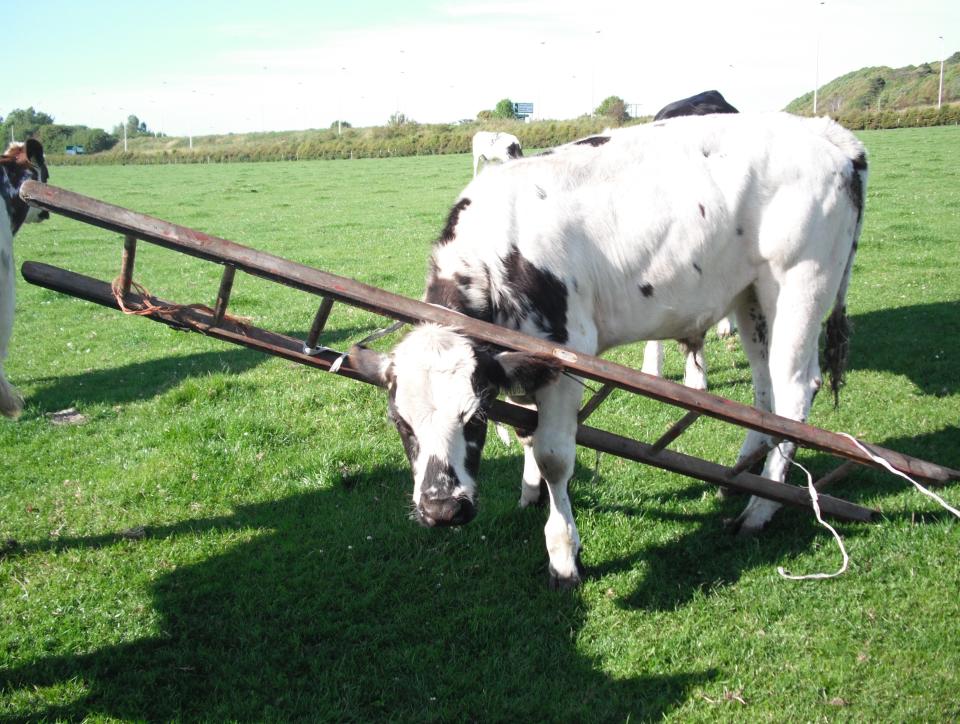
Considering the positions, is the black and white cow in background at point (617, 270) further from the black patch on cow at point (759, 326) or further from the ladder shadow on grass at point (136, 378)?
the ladder shadow on grass at point (136, 378)

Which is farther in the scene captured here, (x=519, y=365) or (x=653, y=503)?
(x=653, y=503)

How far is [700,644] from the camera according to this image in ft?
13.6

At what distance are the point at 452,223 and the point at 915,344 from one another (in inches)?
252

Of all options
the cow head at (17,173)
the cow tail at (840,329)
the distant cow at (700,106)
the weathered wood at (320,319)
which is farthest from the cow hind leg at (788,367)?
the cow head at (17,173)

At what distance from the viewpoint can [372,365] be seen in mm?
3977

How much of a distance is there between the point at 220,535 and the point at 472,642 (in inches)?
80.0

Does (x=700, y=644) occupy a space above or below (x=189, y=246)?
below

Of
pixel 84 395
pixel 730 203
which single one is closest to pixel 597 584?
pixel 730 203

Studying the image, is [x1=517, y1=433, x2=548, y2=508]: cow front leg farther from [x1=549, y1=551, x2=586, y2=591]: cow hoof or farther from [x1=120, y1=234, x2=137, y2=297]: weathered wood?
[x1=120, y1=234, x2=137, y2=297]: weathered wood

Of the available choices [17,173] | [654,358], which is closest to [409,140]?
[654,358]

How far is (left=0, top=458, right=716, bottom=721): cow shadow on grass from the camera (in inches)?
148

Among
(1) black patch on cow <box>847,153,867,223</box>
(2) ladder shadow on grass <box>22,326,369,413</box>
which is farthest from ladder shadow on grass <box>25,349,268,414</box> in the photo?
(1) black patch on cow <box>847,153,867,223</box>

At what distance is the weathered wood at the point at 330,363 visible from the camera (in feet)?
13.1

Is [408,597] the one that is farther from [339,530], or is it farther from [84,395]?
[84,395]
